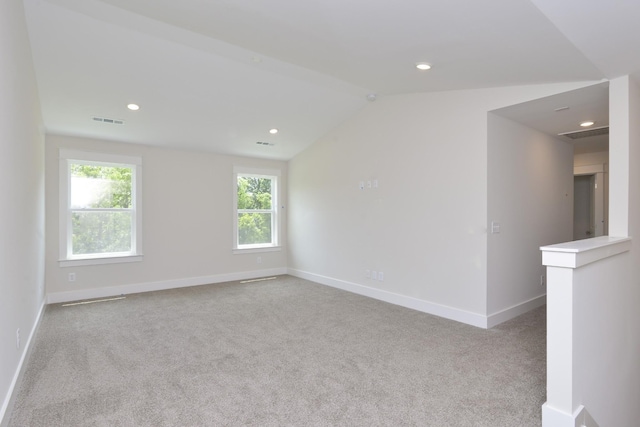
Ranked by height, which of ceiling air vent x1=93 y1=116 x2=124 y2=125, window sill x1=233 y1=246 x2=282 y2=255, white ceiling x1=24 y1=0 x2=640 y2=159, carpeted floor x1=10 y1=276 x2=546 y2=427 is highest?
white ceiling x1=24 y1=0 x2=640 y2=159

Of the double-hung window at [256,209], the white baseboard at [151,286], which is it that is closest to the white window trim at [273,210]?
the double-hung window at [256,209]

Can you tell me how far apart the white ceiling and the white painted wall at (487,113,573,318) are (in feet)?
2.94

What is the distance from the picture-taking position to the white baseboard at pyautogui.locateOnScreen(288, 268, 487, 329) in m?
3.82

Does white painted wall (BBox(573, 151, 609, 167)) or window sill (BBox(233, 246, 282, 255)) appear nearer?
white painted wall (BBox(573, 151, 609, 167))

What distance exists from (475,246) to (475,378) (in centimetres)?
161

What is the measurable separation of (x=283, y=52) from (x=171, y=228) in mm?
3608

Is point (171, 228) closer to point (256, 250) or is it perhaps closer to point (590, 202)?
point (256, 250)

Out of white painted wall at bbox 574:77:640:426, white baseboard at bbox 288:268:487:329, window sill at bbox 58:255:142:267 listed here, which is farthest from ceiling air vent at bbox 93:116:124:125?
white painted wall at bbox 574:77:640:426

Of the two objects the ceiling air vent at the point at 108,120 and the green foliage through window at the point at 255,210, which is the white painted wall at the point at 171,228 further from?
the ceiling air vent at the point at 108,120

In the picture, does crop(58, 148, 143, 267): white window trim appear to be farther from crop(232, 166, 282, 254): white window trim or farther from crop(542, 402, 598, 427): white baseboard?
crop(542, 402, 598, 427): white baseboard

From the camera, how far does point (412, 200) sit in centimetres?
447

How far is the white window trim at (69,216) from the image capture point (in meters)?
4.72

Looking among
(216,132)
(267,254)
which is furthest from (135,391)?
(267,254)

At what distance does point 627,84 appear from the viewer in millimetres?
2852
